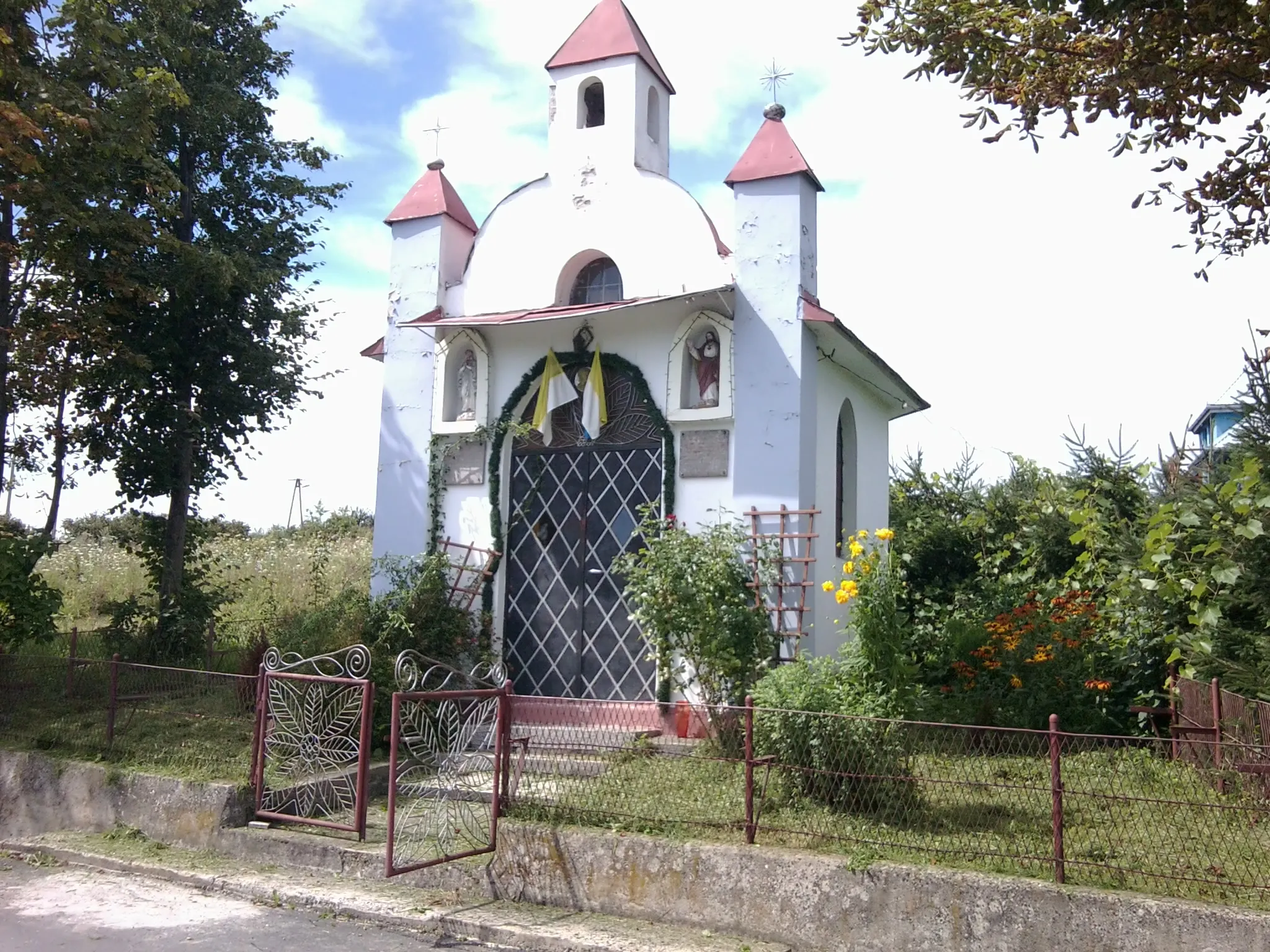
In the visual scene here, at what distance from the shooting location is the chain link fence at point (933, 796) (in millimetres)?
5945

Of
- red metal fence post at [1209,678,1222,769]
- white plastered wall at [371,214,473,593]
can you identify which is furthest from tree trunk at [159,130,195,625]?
red metal fence post at [1209,678,1222,769]

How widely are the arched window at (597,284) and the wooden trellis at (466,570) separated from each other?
2869 millimetres

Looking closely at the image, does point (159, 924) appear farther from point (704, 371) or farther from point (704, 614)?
point (704, 371)

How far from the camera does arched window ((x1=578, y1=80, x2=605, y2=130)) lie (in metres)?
11.9

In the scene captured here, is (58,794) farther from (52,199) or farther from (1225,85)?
(1225,85)

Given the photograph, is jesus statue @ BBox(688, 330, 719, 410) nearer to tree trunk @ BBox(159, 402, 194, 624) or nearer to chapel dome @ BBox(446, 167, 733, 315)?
chapel dome @ BBox(446, 167, 733, 315)

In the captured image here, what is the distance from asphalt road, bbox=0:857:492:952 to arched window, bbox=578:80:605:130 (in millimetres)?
8419

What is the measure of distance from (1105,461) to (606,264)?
7076mm

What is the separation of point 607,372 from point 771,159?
105 inches

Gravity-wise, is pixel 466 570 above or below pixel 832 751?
above

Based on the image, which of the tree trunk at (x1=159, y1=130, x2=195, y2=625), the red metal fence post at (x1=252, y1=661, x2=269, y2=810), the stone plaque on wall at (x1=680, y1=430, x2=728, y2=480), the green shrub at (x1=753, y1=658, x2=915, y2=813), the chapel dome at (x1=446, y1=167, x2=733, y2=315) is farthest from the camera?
the tree trunk at (x1=159, y1=130, x2=195, y2=625)

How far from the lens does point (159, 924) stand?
6.67 metres

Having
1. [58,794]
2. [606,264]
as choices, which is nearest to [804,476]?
[606,264]

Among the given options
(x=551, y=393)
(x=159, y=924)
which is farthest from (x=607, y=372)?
(x=159, y=924)
